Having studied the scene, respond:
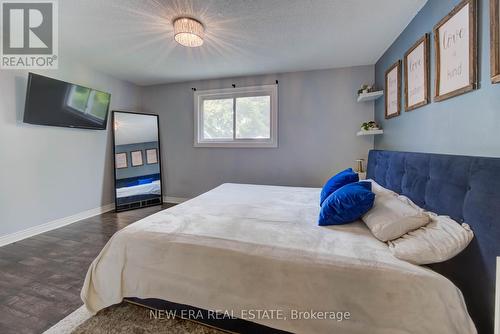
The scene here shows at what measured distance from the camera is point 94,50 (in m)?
2.95

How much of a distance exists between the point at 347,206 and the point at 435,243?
1.66 feet

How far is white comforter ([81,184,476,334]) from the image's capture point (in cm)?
105

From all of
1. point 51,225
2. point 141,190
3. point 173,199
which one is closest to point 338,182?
point 173,199

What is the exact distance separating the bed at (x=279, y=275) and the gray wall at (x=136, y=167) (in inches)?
110

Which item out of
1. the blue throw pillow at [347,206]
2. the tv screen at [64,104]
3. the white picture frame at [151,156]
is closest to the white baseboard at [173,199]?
the white picture frame at [151,156]

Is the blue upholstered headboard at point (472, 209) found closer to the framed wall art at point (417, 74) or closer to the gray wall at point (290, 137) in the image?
the framed wall art at point (417, 74)

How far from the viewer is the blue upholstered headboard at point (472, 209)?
1038mm

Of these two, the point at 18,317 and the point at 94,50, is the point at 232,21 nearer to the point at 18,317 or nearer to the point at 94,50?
the point at 94,50

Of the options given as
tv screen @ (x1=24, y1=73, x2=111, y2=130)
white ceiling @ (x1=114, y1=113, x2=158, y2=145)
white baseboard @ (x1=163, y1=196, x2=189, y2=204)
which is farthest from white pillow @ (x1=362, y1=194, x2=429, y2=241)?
white ceiling @ (x1=114, y1=113, x2=158, y2=145)

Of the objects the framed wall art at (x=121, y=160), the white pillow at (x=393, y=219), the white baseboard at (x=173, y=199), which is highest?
the framed wall art at (x=121, y=160)

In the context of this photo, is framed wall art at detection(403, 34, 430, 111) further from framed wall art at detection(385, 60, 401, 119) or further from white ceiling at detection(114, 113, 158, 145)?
white ceiling at detection(114, 113, 158, 145)

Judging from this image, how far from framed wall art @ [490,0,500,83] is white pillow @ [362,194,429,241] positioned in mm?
835

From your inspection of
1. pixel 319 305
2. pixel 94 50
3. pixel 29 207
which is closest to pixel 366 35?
pixel 319 305

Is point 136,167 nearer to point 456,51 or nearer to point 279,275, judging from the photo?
point 279,275
